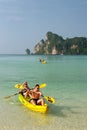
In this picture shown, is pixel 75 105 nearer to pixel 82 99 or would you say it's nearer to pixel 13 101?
pixel 82 99

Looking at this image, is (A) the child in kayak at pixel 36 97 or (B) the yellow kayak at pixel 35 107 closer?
(B) the yellow kayak at pixel 35 107

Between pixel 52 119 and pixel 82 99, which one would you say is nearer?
pixel 52 119

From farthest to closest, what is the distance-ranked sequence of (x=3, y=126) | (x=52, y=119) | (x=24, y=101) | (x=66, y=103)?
(x=66, y=103) < (x=24, y=101) < (x=52, y=119) < (x=3, y=126)

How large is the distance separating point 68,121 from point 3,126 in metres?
2.89

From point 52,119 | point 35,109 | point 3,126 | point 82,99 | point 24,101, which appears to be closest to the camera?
point 3,126

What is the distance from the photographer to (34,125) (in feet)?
40.6

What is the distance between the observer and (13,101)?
683 inches

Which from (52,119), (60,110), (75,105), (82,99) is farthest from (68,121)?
(82,99)

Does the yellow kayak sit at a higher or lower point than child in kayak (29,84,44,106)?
lower

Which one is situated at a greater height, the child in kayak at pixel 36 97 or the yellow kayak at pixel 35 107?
the child in kayak at pixel 36 97

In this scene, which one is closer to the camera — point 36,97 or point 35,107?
point 35,107

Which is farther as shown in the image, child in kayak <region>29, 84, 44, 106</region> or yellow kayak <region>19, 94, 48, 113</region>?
child in kayak <region>29, 84, 44, 106</region>

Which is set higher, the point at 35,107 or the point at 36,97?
the point at 36,97

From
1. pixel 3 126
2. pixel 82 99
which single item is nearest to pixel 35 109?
pixel 3 126
